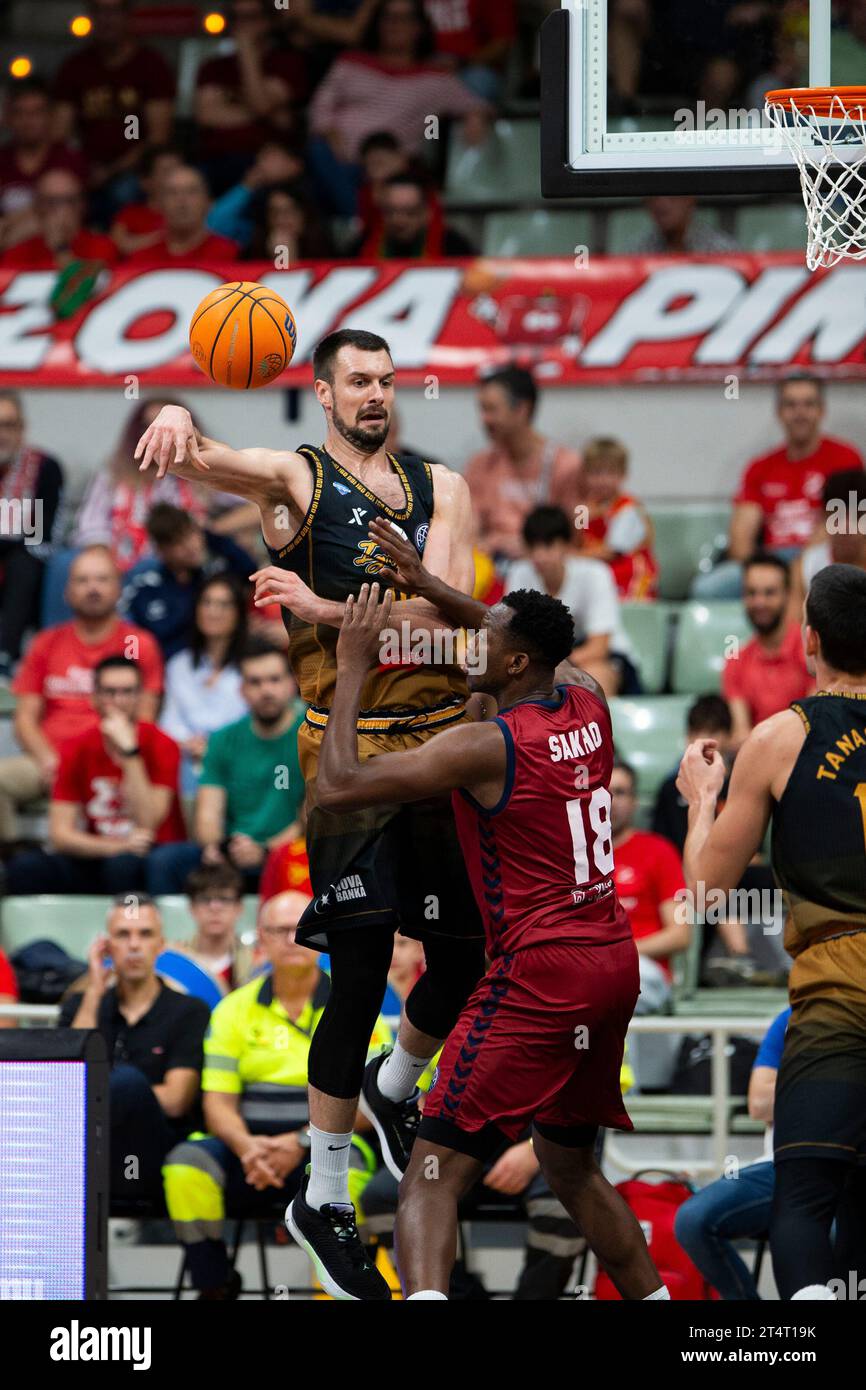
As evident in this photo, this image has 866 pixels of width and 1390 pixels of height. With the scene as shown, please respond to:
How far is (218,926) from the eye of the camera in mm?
9562

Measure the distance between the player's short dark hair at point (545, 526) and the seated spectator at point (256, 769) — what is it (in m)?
1.51

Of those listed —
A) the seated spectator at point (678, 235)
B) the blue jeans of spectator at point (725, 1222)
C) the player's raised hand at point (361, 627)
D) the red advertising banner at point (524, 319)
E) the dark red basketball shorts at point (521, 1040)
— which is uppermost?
the seated spectator at point (678, 235)

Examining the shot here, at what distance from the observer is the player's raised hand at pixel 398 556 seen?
6129 millimetres

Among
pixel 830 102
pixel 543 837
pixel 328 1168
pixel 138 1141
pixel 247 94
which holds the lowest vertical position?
pixel 138 1141

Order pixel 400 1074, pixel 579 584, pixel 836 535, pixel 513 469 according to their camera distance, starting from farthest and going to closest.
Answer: pixel 513 469, pixel 579 584, pixel 836 535, pixel 400 1074

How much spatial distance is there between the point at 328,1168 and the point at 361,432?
7.33 ft

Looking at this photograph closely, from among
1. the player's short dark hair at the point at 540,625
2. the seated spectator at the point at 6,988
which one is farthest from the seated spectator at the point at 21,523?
the player's short dark hair at the point at 540,625

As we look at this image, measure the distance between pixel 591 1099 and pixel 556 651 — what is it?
4.25 feet

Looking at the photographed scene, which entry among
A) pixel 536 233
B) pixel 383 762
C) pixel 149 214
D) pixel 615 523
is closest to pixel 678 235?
pixel 536 233

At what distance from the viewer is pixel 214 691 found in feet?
37.4

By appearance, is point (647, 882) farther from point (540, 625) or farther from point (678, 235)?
point (678, 235)

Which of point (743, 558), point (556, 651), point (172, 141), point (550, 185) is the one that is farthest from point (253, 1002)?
point (172, 141)
